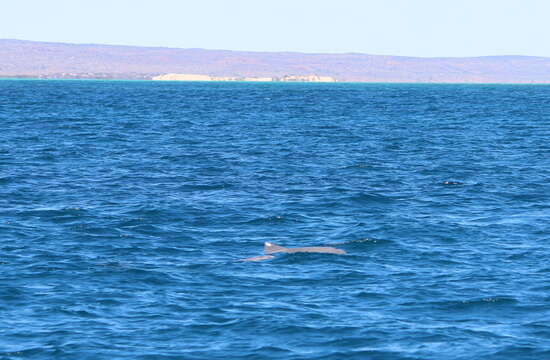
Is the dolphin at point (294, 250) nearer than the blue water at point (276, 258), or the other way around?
the blue water at point (276, 258)

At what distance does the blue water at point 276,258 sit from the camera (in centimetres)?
1800

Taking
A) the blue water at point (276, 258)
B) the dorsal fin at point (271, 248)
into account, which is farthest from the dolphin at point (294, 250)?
the blue water at point (276, 258)

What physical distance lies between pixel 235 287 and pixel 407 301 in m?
4.10

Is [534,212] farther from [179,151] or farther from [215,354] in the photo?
[179,151]

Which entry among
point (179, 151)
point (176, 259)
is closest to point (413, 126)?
point (179, 151)

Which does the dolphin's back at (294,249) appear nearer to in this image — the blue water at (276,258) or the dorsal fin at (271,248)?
the dorsal fin at (271,248)

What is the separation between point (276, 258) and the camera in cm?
2466

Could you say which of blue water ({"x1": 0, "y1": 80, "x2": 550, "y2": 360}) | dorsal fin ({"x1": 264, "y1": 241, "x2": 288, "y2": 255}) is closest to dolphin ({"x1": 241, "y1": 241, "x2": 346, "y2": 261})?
dorsal fin ({"x1": 264, "y1": 241, "x2": 288, "y2": 255})

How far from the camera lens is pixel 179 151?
2131 inches

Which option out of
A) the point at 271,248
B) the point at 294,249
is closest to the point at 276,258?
the point at 271,248

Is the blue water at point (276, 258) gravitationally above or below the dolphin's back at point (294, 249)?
below

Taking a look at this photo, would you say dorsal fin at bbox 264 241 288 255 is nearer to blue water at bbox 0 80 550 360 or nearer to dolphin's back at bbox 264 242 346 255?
dolphin's back at bbox 264 242 346 255

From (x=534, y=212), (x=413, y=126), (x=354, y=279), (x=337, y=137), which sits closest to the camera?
(x=354, y=279)

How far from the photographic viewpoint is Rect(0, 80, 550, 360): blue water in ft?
59.1
